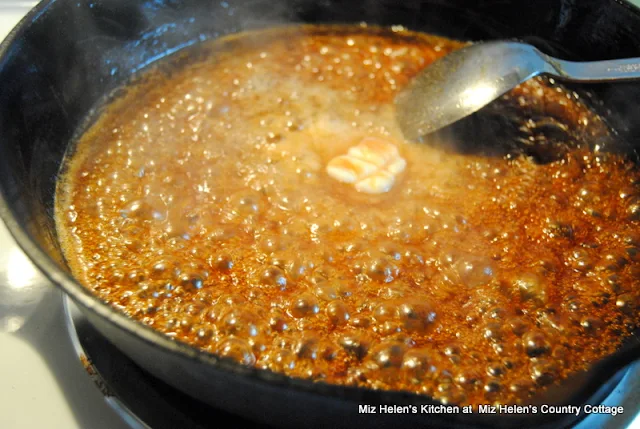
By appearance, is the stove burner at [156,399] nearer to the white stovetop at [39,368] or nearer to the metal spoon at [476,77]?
the white stovetop at [39,368]

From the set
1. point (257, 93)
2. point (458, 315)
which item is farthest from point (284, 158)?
point (458, 315)

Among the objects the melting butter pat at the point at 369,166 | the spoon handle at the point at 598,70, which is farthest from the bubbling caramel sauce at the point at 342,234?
the spoon handle at the point at 598,70

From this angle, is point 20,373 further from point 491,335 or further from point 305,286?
point 491,335

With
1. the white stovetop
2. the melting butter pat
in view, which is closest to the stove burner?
the white stovetop

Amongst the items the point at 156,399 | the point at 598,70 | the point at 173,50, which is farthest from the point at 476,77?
the point at 156,399

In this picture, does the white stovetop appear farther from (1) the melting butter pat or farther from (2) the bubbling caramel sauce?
(1) the melting butter pat
